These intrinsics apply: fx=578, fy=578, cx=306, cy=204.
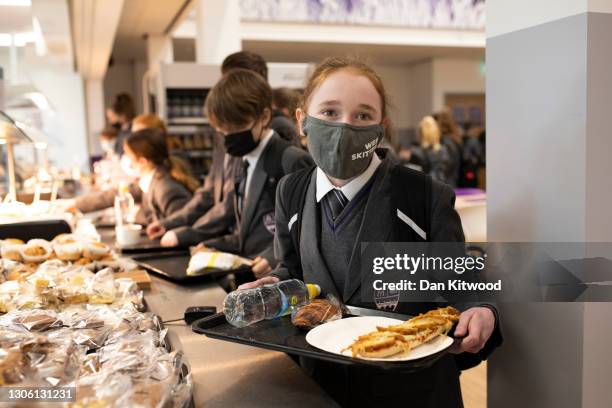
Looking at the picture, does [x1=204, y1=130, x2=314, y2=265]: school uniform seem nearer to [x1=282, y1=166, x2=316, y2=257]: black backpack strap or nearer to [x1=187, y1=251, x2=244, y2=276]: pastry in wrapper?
[x1=187, y1=251, x2=244, y2=276]: pastry in wrapper

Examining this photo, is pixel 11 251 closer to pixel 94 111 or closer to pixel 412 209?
pixel 412 209

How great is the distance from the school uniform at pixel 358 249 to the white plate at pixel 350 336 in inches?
7.9

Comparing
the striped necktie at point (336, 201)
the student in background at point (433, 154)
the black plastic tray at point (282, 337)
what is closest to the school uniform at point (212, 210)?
the striped necktie at point (336, 201)

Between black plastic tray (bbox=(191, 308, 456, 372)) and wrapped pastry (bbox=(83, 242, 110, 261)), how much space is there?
1.13 m

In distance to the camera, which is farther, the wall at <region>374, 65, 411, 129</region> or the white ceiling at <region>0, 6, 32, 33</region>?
the wall at <region>374, 65, 411, 129</region>

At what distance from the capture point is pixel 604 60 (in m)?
1.44

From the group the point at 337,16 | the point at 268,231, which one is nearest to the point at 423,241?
the point at 268,231

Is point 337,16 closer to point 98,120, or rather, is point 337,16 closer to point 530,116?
point 98,120

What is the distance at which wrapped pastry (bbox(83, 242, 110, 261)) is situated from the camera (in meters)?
2.27

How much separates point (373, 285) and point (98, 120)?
13.0 m

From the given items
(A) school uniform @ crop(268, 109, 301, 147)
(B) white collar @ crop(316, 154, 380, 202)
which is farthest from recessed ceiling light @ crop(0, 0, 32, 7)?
(B) white collar @ crop(316, 154, 380, 202)

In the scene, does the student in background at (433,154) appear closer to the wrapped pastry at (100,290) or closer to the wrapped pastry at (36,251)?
the wrapped pastry at (36,251)

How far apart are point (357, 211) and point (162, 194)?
93.0 inches

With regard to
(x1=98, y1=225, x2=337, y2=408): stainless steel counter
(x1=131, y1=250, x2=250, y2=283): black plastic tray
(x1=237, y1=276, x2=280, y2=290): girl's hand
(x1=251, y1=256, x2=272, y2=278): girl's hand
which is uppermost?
(x1=237, y1=276, x2=280, y2=290): girl's hand
